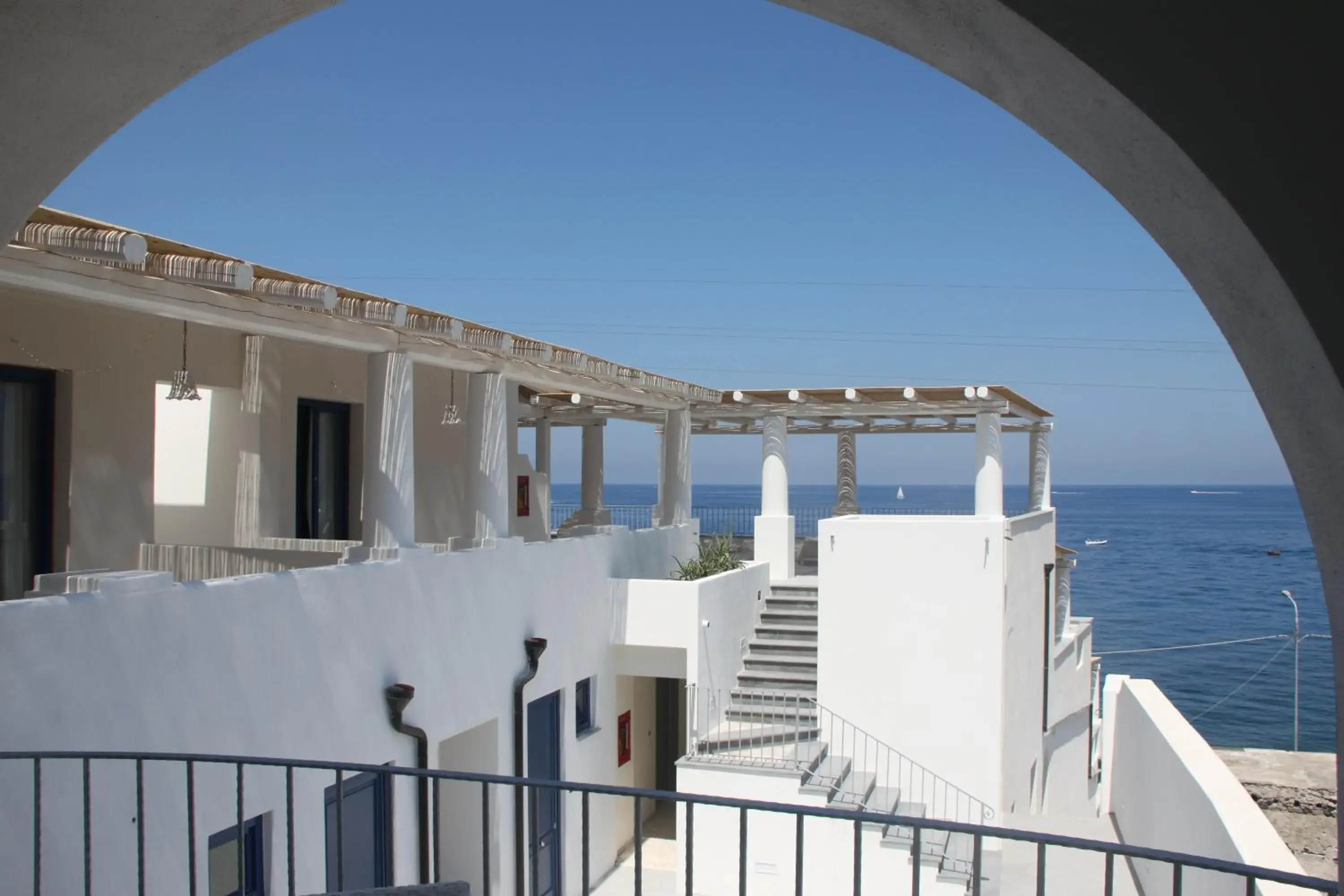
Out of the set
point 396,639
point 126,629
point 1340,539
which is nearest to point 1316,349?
point 1340,539

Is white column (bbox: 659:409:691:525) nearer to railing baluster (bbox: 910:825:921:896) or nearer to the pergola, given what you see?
the pergola

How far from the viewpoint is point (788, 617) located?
51.7ft

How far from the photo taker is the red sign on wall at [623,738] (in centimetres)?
1337

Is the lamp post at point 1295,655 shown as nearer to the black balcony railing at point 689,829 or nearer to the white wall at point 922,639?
the white wall at point 922,639

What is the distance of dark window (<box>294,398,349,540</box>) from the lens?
11500 millimetres

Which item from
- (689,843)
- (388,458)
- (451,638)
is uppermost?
(388,458)

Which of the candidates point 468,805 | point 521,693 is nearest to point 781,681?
point 521,693

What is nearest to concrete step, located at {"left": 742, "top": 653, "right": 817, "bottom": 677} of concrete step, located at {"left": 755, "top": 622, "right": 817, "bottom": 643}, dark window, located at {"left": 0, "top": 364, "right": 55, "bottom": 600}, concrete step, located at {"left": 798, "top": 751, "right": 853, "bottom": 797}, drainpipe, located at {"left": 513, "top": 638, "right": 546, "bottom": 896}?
concrete step, located at {"left": 755, "top": 622, "right": 817, "bottom": 643}

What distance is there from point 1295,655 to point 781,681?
31642 mm

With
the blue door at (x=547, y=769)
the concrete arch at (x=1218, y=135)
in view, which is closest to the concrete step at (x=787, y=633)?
the blue door at (x=547, y=769)

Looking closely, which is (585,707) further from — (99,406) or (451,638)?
(99,406)

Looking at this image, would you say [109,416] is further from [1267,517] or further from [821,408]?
[1267,517]

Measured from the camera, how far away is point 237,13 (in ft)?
7.48

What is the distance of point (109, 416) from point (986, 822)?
10.3 meters
